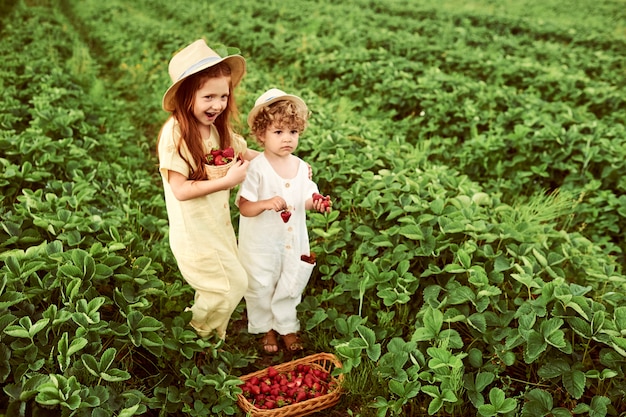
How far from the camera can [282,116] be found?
2.79m

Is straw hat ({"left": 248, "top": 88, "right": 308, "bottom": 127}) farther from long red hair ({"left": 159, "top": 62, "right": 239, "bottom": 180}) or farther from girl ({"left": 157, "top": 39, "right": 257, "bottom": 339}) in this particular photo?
long red hair ({"left": 159, "top": 62, "right": 239, "bottom": 180})

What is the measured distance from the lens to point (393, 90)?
7.30 metres

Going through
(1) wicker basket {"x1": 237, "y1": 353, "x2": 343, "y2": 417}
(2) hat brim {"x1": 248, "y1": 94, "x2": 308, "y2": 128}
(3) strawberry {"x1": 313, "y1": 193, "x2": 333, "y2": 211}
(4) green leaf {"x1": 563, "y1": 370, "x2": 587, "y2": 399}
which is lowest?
(1) wicker basket {"x1": 237, "y1": 353, "x2": 343, "y2": 417}

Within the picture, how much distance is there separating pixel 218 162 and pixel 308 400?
1365 mm

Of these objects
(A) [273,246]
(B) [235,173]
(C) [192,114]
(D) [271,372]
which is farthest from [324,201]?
(D) [271,372]

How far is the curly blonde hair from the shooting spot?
9.16 feet

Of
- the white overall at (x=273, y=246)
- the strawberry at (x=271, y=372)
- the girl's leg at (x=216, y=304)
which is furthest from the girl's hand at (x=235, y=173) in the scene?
the strawberry at (x=271, y=372)

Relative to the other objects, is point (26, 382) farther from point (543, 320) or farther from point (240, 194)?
point (543, 320)

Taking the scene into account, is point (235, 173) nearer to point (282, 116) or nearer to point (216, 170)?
point (216, 170)

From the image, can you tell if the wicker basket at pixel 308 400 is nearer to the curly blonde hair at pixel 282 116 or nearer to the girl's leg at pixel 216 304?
the girl's leg at pixel 216 304

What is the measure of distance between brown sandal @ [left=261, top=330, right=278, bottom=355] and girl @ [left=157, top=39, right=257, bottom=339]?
1.24 ft

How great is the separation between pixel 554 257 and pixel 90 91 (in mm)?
6694

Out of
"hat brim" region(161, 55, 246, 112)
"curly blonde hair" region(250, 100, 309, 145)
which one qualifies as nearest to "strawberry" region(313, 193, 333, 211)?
"curly blonde hair" region(250, 100, 309, 145)

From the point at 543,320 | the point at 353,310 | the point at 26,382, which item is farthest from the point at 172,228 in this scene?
the point at 543,320
